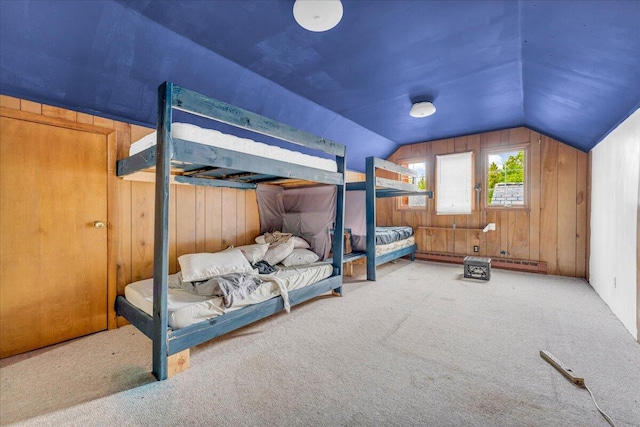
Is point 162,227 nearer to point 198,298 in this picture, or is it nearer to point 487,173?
point 198,298

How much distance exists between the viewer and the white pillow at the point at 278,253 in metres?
2.87

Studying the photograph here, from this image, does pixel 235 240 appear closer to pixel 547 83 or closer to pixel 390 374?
pixel 390 374

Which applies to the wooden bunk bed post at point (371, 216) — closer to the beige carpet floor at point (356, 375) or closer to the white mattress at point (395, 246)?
the white mattress at point (395, 246)

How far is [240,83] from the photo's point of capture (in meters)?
2.45

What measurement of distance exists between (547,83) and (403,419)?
297cm

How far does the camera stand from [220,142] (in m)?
1.81

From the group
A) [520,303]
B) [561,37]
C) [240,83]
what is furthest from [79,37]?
[520,303]

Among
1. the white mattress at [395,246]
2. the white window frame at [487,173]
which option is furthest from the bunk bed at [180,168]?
the white window frame at [487,173]

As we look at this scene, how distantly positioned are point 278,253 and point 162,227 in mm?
1428

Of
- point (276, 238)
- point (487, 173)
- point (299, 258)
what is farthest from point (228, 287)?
point (487, 173)

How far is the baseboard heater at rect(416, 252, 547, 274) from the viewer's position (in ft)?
13.4

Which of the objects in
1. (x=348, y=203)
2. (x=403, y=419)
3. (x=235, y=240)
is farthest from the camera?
(x=348, y=203)

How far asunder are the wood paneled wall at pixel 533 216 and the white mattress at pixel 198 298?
3183 mm

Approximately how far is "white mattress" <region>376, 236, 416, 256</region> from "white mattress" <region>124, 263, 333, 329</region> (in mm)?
1543
